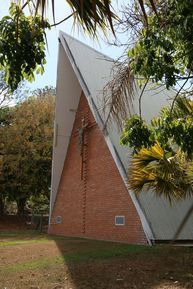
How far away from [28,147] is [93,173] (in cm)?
1213

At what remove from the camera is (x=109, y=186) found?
1742cm

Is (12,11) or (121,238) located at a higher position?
(12,11)

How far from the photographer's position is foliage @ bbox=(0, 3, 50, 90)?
4789 millimetres

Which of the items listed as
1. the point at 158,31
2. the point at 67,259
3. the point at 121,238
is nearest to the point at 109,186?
the point at 121,238

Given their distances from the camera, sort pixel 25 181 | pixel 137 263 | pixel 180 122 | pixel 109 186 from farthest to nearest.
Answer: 1. pixel 25 181
2. pixel 109 186
3. pixel 137 263
4. pixel 180 122

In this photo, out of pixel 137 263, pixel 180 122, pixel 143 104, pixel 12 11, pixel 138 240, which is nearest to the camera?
pixel 12 11

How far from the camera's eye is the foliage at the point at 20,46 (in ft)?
15.7

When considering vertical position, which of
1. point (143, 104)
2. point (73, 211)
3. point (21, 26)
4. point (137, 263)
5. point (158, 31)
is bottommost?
point (137, 263)

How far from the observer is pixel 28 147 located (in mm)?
30172

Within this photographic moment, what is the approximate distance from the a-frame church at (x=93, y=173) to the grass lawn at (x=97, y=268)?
2364 mm

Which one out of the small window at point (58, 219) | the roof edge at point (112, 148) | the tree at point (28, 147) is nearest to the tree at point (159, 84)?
the roof edge at point (112, 148)

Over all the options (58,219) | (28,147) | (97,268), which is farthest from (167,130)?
(28,147)

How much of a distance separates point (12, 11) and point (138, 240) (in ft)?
37.2

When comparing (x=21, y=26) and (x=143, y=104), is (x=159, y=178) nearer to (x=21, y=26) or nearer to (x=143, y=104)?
(x=21, y=26)
